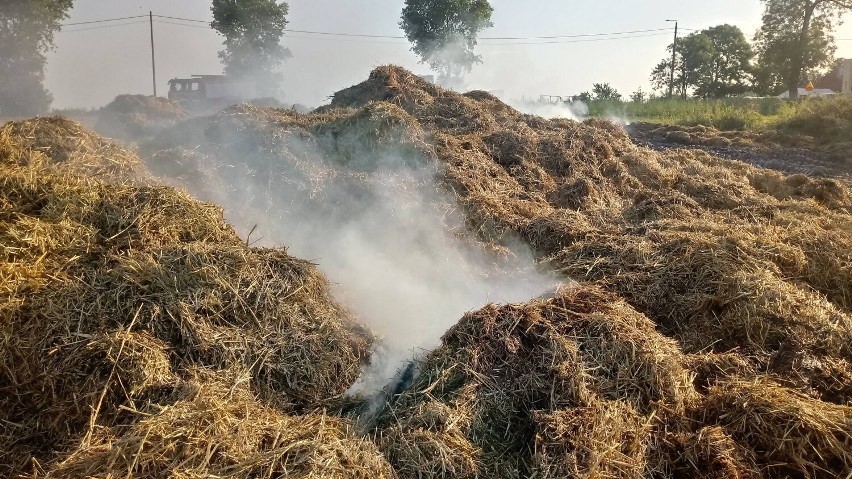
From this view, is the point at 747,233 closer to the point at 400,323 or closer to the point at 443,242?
the point at 443,242

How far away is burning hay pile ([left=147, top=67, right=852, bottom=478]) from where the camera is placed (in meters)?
2.93

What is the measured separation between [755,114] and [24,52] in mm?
32228

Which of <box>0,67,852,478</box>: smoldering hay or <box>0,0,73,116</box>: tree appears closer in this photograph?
<box>0,67,852,478</box>: smoldering hay

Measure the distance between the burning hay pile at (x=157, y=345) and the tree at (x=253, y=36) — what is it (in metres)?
30.9

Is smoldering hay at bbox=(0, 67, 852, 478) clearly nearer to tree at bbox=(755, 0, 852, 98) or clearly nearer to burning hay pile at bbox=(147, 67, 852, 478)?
burning hay pile at bbox=(147, 67, 852, 478)

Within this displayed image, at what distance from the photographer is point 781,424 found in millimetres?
2984

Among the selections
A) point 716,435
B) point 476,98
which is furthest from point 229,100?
point 716,435

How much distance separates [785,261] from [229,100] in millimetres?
29533

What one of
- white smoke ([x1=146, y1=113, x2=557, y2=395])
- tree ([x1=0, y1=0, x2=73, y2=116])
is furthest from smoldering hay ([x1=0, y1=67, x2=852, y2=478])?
tree ([x1=0, y1=0, x2=73, y2=116])

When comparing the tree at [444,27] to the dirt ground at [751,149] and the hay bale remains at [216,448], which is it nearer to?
the dirt ground at [751,149]

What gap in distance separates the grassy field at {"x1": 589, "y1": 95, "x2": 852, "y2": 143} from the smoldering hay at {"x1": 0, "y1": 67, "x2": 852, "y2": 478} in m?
13.7

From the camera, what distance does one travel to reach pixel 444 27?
36688 mm

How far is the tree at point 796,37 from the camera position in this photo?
99.1 feet

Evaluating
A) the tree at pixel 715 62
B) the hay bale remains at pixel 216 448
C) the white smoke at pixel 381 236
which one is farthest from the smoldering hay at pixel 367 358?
the tree at pixel 715 62
